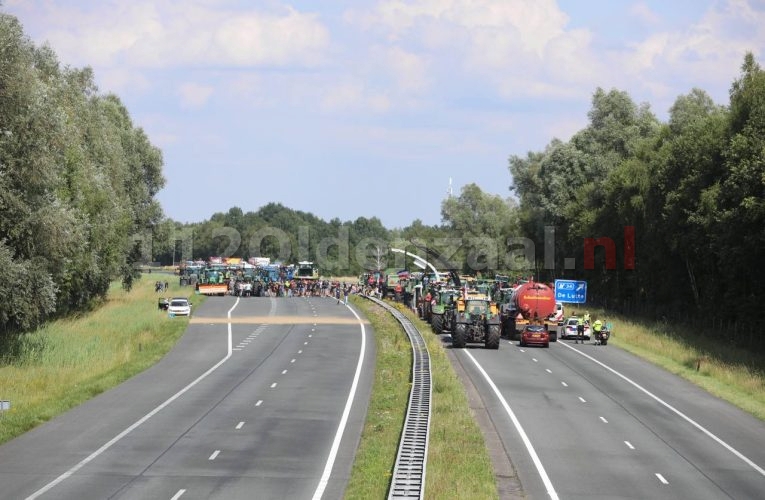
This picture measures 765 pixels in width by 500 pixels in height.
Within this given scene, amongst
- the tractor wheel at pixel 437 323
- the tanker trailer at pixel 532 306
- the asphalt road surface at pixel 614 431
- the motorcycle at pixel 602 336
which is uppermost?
the tanker trailer at pixel 532 306

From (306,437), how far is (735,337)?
44.0 m

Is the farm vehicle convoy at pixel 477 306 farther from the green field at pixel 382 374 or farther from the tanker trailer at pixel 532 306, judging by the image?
the green field at pixel 382 374

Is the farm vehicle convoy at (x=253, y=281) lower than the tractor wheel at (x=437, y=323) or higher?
higher

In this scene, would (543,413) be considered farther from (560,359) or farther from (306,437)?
(560,359)

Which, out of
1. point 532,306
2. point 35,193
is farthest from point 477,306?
point 35,193

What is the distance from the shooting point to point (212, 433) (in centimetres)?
3014

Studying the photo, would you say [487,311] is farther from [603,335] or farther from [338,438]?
[338,438]

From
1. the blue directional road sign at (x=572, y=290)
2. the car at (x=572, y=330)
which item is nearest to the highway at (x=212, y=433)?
the car at (x=572, y=330)

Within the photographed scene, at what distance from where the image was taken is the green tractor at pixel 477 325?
177ft

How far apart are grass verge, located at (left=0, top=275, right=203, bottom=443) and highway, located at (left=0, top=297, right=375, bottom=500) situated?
0.88 meters

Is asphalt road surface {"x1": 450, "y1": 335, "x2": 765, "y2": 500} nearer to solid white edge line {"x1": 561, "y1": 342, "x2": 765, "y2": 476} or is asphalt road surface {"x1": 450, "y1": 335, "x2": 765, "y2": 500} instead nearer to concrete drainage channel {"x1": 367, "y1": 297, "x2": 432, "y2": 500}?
solid white edge line {"x1": 561, "y1": 342, "x2": 765, "y2": 476}

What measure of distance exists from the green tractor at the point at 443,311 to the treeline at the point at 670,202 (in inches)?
619

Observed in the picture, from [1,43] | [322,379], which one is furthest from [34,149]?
[322,379]

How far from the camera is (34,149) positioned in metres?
44.1
